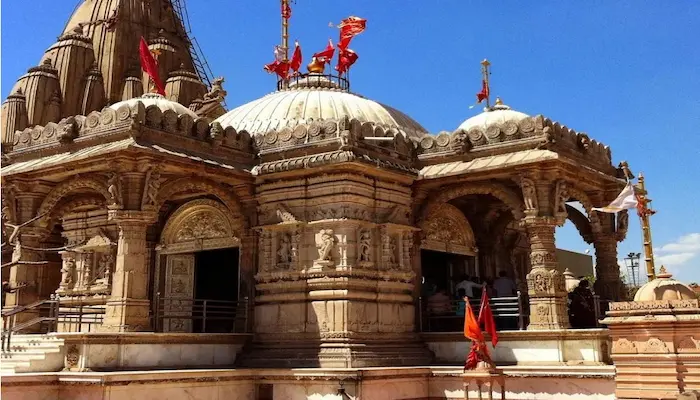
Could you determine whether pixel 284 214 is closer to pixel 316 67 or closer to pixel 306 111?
pixel 306 111

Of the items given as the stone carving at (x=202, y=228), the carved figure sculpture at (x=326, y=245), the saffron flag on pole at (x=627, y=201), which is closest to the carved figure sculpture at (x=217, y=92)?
the stone carving at (x=202, y=228)

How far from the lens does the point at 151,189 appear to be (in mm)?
13203

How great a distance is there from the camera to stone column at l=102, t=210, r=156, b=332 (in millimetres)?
12594

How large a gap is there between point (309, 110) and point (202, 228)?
3.68 meters

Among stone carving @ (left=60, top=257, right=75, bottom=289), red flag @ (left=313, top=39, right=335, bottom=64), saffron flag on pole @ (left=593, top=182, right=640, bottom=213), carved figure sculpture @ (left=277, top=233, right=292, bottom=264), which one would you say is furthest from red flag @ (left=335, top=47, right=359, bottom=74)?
saffron flag on pole @ (left=593, top=182, right=640, bottom=213)

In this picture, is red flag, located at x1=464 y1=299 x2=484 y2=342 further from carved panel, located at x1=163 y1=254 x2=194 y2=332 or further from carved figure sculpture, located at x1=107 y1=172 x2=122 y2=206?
carved panel, located at x1=163 y1=254 x2=194 y2=332

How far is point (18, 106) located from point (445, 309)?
18.3 meters

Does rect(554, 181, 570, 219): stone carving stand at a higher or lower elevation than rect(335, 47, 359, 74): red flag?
lower

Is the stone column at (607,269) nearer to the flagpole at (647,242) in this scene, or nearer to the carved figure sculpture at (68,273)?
the flagpole at (647,242)

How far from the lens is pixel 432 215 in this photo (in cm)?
1597

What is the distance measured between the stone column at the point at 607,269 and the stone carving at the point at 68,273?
12178mm

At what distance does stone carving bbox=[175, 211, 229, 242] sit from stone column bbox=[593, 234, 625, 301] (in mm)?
8095

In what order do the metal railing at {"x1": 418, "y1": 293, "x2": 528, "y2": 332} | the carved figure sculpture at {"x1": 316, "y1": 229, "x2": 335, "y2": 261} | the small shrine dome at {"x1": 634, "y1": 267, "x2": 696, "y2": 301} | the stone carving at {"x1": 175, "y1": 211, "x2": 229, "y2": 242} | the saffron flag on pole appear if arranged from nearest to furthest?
the small shrine dome at {"x1": 634, "y1": 267, "x2": 696, "y2": 301} < the saffron flag on pole < the carved figure sculpture at {"x1": 316, "y1": 229, "x2": 335, "y2": 261} < the metal railing at {"x1": 418, "y1": 293, "x2": 528, "y2": 332} < the stone carving at {"x1": 175, "y1": 211, "x2": 229, "y2": 242}

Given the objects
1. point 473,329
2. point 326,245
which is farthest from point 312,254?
point 473,329
